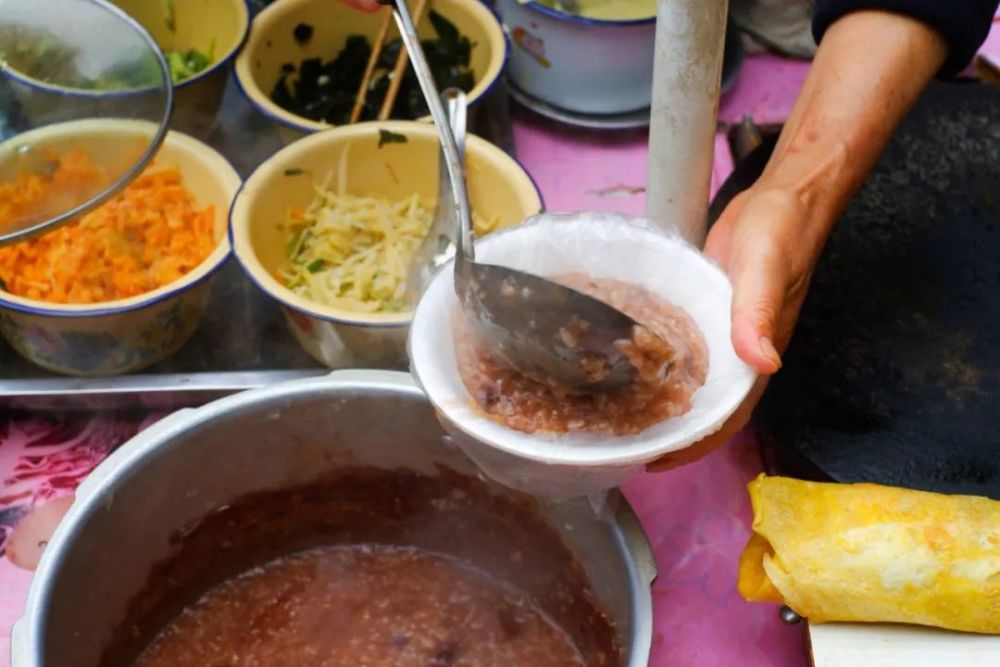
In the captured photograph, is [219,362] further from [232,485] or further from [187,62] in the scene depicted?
[187,62]

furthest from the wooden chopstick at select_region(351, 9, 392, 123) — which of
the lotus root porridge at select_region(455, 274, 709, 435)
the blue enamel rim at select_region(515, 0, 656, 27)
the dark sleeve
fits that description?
the lotus root porridge at select_region(455, 274, 709, 435)

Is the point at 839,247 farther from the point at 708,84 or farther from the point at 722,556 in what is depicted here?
the point at 722,556

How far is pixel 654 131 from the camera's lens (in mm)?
1197

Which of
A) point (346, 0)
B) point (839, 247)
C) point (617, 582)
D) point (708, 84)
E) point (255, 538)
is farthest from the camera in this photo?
point (346, 0)

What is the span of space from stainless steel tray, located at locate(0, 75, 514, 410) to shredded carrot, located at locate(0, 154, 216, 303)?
12cm

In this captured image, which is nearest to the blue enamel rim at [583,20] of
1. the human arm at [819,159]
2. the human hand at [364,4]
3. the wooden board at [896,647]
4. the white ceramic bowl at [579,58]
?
the white ceramic bowl at [579,58]

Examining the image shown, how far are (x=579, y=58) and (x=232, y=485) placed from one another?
0.94 metres

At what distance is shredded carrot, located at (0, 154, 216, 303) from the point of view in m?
1.28

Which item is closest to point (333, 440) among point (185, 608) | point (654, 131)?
point (185, 608)

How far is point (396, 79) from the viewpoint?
1576mm

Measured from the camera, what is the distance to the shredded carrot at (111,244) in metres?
1.28

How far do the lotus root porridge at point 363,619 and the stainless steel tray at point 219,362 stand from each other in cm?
25

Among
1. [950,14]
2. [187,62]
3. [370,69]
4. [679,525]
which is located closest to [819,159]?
[950,14]

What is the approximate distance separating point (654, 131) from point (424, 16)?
0.68m
